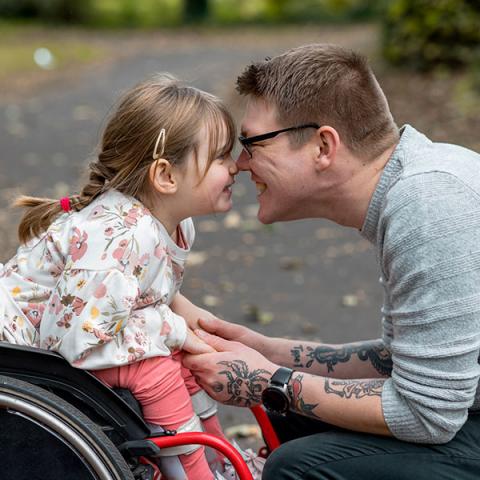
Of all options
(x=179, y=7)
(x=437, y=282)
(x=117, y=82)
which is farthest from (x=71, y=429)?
(x=179, y=7)

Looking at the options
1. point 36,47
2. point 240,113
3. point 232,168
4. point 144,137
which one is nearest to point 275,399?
point 232,168

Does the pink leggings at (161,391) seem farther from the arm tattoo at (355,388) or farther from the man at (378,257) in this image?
the arm tattoo at (355,388)

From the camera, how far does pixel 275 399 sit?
2514 mm

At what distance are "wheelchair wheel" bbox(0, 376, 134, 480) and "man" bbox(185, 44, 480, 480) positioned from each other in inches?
17.5

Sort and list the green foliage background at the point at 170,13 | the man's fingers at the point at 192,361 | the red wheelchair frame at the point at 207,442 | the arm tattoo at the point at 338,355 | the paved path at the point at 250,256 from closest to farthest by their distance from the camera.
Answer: the red wheelchair frame at the point at 207,442 → the man's fingers at the point at 192,361 → the arm tattoo at the point at 338,355 → the paved path at the point at 250,256 → the green foliage background at the point at 170,13

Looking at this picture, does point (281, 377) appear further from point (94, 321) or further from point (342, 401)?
point (94, 321)

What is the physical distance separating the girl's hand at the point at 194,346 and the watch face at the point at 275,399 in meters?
0.23

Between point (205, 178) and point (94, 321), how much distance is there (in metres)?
0.54

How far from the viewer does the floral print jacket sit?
229 cm

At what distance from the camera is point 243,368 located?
2.59 metres

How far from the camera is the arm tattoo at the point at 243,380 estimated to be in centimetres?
257

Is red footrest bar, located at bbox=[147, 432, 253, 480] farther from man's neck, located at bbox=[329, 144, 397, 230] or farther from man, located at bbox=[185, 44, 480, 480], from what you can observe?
man's neck, located at bbox=[329, 144, 397, 230]

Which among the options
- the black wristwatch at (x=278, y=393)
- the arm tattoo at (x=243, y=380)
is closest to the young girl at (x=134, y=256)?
the arm tattoo at (x=243, y=380)

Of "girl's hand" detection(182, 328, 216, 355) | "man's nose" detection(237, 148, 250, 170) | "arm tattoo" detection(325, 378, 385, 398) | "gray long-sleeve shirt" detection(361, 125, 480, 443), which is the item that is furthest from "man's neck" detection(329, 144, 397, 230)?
"girl's hand" detection(182, 328, 216, 355)
